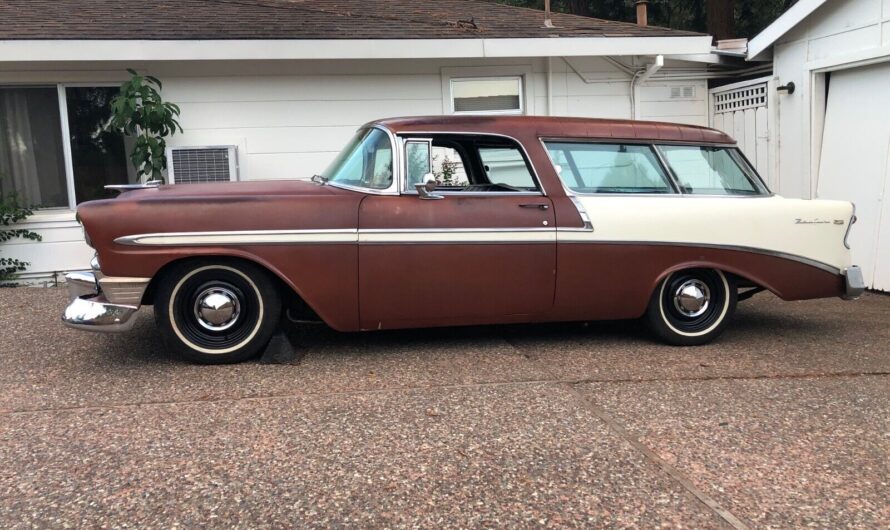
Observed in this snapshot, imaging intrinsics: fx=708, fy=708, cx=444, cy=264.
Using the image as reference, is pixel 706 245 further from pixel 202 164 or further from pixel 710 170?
pixel 202 164

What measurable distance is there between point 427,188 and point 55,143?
555 centimetres

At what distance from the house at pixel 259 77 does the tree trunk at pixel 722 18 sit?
24.8 ft

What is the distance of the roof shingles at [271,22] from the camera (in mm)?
7742

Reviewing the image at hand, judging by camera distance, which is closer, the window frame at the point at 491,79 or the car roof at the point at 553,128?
the car roof at the point at 553,128

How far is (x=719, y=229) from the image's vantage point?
16.8ft

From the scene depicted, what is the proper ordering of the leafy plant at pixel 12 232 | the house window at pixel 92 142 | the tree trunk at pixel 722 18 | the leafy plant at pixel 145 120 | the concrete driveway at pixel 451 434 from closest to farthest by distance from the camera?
the concrete driveway at pixel 451 434 → the leafy plant at pixel 145 120 → the leafy plant at pixel 12 232 → the house window at pixel 92 142 → the tree trunk at pixel 722 18

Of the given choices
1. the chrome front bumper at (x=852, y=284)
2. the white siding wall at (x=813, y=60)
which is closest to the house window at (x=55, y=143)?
the chrome front bumper at (x=852, y=284)

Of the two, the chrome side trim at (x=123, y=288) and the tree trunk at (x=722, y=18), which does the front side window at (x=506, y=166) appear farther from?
the tree trunk at (x=722, y=18)

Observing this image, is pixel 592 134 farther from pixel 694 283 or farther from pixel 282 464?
pixel 282 464

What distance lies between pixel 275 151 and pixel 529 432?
19.4 ft

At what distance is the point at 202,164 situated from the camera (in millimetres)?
8062

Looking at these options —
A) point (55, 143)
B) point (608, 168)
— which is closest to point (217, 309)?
point (608, 168)

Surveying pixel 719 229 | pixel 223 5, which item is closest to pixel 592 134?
pixel 719 229

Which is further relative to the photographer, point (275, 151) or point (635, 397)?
point (275, 151)
